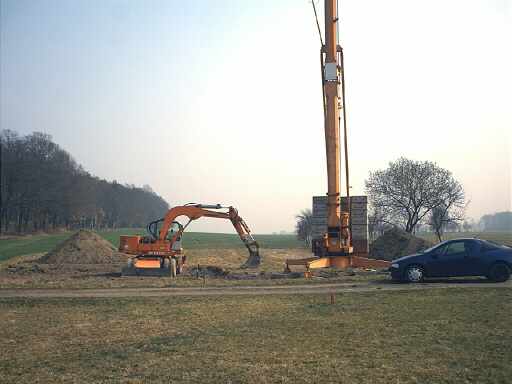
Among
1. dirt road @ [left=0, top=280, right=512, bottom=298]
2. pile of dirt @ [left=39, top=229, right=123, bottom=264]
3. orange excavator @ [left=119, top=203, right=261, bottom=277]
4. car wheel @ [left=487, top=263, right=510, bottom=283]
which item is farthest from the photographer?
pile of dirt @ [left=39, top=229, right=123, bottom=264]

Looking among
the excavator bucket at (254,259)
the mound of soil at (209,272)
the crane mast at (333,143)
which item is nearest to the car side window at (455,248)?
the crane mast at (333,143)

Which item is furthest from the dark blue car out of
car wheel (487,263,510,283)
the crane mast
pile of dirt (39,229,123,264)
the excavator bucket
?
pile of dirt (39,229,123,264)

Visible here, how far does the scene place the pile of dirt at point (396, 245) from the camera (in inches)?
1246

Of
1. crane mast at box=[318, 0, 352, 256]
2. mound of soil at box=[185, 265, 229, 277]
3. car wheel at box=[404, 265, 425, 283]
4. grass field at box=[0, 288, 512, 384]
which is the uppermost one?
crane mast at box=[318, 0, 352, 256]

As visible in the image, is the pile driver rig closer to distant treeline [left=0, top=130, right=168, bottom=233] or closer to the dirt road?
the dirt road

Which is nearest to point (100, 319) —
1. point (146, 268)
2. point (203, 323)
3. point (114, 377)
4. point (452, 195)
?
point (203, 323)

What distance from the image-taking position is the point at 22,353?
28.9ft

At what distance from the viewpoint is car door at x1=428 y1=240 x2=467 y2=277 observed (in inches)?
690

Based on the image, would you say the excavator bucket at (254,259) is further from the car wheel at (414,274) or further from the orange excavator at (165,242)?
the car wheel at (414,274)

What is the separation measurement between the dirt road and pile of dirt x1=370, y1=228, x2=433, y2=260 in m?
13.8

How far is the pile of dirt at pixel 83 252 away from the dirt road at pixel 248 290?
14.4 meters

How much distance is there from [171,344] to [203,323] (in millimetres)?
2141

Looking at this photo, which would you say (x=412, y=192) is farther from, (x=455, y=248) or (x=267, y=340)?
(x=267, y=340)

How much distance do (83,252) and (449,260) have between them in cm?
2481
